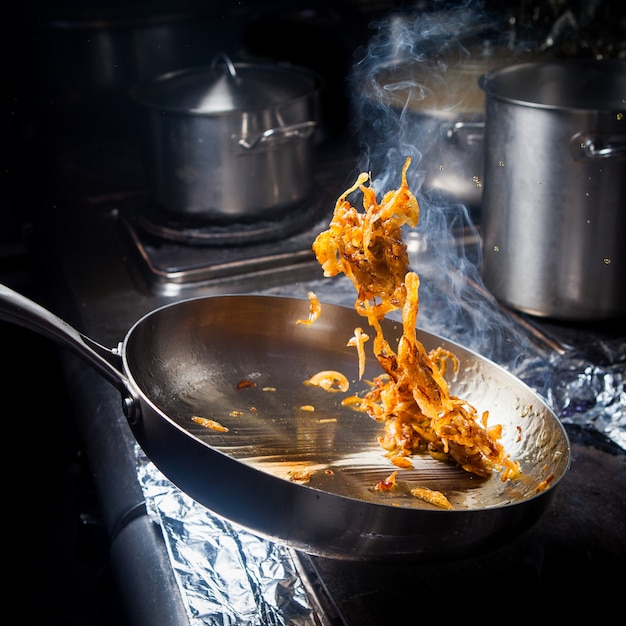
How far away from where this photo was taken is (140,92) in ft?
7.35

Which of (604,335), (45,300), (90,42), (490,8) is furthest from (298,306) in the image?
(490,8)

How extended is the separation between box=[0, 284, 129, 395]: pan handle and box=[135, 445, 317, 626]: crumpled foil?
0.29 m

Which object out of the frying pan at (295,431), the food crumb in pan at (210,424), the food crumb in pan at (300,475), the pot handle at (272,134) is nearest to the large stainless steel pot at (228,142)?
the pot handle at (272,134)

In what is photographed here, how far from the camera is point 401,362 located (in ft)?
4.40

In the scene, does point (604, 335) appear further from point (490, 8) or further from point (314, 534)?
point (490, 8)

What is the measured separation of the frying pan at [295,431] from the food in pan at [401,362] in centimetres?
3

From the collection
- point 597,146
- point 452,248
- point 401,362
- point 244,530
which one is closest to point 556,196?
point 597,146

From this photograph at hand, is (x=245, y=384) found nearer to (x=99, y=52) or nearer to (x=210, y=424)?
(x=210, y=424)

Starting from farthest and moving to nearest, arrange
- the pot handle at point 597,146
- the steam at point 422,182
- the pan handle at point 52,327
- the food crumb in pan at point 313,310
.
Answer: the steam at point 422,182, the pot handle at point 597,146, the food crumb in pan at point 313,310, the pan handle at point 52,327

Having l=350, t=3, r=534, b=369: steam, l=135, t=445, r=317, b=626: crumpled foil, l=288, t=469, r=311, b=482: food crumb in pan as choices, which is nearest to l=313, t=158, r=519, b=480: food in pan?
l=288, t=469, r=311, b=482: food crumb in pan

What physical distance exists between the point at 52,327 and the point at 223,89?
130cm

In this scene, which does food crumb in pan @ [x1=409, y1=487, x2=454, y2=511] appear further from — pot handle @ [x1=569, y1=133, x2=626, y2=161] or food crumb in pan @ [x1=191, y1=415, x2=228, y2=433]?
pot handle @ [x1=569, y1=133, x2=626, y2=161]

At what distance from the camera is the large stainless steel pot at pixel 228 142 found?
6.87ft

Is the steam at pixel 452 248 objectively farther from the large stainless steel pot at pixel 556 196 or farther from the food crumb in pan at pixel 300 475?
the food crumb in pan at pixel 300 475
